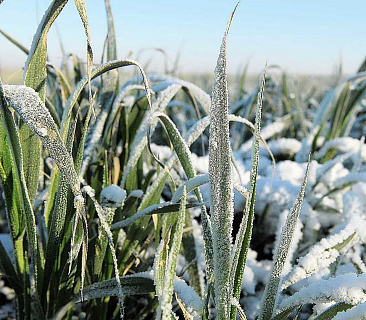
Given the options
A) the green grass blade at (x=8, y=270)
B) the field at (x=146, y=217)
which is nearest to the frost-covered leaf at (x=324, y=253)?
the field at (x=146, y=217)

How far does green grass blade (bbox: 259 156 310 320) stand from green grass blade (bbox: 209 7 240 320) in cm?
7

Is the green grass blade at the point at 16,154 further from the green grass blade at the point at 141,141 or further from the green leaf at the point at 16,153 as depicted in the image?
the green grass blade at the point at 141,141

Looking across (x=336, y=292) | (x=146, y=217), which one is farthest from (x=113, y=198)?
(x=336, y=292)

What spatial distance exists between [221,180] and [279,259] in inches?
5.6

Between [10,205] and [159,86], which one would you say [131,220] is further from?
[159,86]

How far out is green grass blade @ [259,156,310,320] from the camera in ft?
1.68

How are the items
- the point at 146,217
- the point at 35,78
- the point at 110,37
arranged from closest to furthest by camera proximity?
the point at 35,78, the point at 146,217, the point at 110,37

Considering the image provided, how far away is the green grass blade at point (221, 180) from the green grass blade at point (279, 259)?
0.24 feet

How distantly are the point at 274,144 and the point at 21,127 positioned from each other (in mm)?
1043

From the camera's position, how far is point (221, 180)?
18.4 inches

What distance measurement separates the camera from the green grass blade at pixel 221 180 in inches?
17.7

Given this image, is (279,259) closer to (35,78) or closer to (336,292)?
(336,292)

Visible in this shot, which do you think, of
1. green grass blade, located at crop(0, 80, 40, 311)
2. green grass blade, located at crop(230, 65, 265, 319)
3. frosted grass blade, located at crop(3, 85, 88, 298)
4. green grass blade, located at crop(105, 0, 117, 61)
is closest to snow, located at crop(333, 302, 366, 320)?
green grass blade, located at crop(230, 65, 265, 319)

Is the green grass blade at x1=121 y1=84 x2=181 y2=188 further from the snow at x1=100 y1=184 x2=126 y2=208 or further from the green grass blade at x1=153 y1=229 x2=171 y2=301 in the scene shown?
the green grass blade at x1=153 y1=229 x2=171 y2=301
